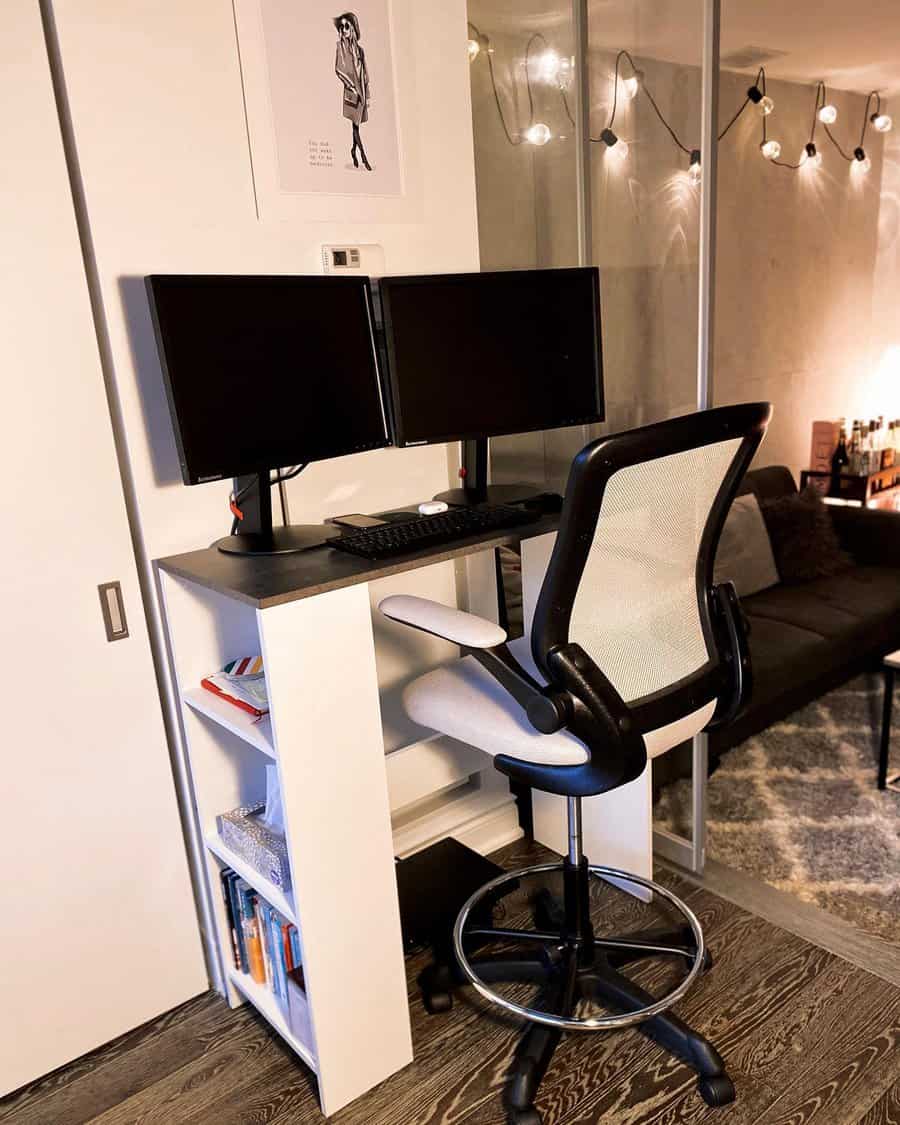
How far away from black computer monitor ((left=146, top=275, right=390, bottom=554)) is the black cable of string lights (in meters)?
0.82

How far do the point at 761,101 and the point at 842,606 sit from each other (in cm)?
225

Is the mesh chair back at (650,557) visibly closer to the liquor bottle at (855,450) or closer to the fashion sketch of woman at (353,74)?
the fashion sketch of woman at (353,74)

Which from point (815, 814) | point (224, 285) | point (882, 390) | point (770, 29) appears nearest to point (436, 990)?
point (815, 814)

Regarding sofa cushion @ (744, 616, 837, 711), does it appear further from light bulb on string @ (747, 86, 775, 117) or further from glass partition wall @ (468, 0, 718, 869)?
light bulb on string @ (747, 86, 775, 117)

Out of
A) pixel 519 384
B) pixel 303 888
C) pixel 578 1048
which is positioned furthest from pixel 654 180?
pixel 578 1048

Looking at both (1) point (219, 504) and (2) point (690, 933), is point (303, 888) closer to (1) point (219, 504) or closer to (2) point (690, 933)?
(1) point (219, 504)

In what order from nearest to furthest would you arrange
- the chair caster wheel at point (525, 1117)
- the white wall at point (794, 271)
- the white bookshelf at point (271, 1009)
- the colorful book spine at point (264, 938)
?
the chair caster wheel at point (525, 1117), the white bookshelf at point (271, 1009), the colorful book spine at point (264, 938), the white wall at point (794, 271)

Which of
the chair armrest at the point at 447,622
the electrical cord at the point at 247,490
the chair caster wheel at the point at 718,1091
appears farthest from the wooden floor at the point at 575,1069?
the electrical cord at the point at 247,490

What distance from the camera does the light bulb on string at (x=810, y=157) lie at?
164 inches

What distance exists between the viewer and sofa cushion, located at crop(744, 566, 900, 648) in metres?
3.24

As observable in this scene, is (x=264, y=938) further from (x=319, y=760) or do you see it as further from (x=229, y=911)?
(x=319, y=760)

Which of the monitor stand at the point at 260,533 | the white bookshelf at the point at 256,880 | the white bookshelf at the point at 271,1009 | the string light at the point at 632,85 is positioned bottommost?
the white bookshelf at the point at 271,1009

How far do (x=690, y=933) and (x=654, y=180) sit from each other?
69.3 inches

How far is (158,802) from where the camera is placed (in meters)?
Result: 1.88
